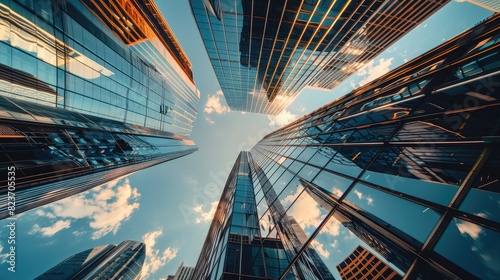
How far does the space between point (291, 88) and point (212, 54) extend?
24466mm

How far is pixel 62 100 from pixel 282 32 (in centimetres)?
2819

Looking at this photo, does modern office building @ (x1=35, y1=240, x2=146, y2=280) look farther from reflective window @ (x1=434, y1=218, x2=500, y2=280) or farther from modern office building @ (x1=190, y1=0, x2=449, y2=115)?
reflective window @ (x1=434, y1=218, x2=500, y2=280)

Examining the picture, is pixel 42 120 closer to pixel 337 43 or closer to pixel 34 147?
pixel 34 147

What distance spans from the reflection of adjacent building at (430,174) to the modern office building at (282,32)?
20832mm

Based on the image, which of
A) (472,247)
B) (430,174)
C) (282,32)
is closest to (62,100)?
(430,174)

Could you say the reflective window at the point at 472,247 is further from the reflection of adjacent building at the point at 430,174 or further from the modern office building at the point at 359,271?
the modern office building at the point at 359,271

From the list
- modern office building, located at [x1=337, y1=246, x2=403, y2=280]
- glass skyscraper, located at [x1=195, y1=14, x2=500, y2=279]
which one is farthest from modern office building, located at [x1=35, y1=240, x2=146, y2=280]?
modern office building, located at [x1=337, y1=246, x2=403, y2=280]

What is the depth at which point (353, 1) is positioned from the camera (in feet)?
72.9

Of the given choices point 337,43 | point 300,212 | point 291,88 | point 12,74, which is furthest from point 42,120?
point 291,88

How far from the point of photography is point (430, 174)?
14.1ft

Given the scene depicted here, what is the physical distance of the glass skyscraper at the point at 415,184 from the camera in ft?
10.3

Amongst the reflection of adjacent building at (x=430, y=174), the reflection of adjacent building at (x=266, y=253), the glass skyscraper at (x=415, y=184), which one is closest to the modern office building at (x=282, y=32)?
the glass skyscraper at (x=415, y=184)

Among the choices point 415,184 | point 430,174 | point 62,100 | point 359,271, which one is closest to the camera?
point 359,271

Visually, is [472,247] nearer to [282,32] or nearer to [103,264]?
[282,32]
